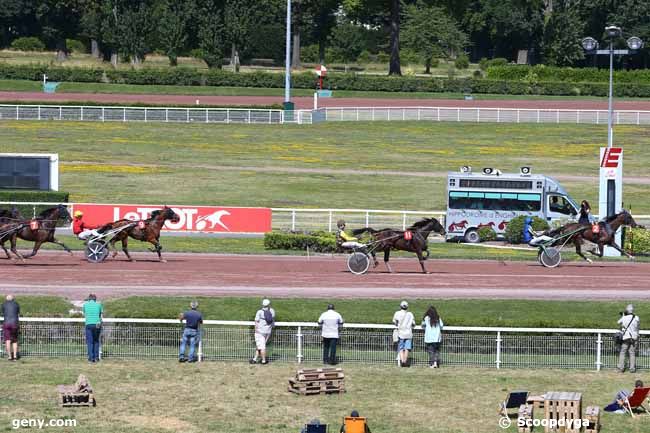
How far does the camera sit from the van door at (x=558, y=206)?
131 feet

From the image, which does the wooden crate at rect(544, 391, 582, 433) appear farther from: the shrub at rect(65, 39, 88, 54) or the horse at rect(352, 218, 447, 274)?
the shrub at rect(65, 39, 88, 54)

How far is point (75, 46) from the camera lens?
365ft

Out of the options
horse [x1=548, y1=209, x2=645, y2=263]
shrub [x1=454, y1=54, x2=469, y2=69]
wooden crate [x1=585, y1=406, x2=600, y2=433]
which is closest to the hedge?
shrub [x1=454, y1=54, x2=469, y2=69]

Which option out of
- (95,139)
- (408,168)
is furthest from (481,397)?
(95,139)

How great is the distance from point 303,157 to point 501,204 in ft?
63.4

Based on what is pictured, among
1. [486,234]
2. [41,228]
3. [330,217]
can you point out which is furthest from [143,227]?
[486,234]

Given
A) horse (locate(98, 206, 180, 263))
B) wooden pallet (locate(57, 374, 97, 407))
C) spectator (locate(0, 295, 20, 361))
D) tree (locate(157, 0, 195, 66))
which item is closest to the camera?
wooden pallet (locate(57, 374, 97, 407))

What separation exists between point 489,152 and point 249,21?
137 ft

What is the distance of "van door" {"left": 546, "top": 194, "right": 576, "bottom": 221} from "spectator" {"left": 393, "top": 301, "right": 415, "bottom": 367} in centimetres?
1838

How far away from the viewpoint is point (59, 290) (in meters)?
27.6

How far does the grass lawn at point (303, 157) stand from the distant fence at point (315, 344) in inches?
890

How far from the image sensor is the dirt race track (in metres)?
28.3

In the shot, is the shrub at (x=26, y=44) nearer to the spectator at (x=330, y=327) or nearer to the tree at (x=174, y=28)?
the tree at (x=174, y=28)

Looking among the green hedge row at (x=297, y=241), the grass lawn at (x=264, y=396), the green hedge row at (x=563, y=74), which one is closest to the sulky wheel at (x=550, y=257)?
the green hedge row at (x=297, y=241)
